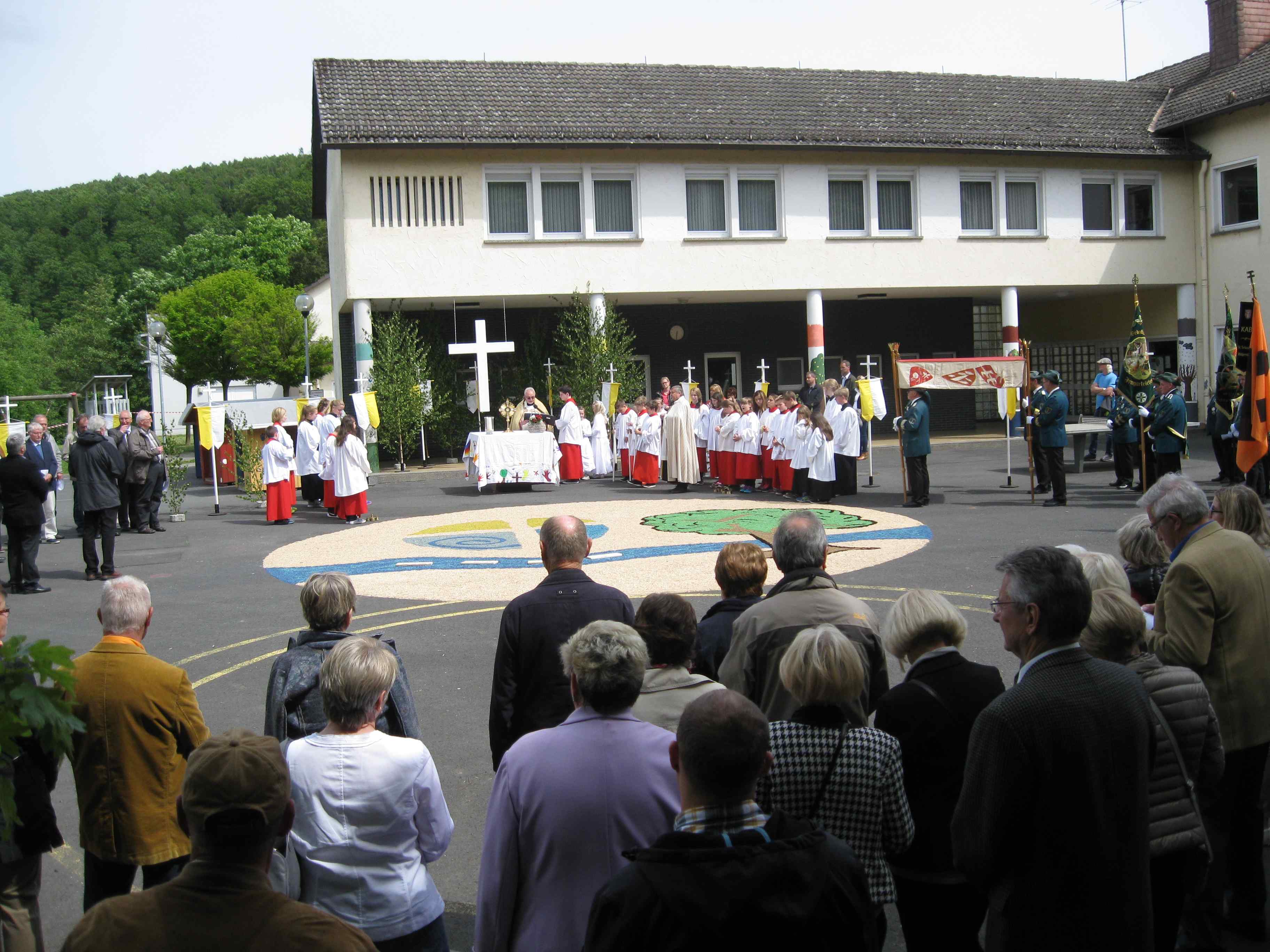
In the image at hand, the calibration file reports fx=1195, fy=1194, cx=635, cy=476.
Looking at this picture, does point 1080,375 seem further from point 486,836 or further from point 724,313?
point 486,836

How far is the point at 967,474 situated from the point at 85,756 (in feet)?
70.7

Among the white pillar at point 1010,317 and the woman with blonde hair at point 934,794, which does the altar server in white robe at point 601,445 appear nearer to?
the white pillar at point 1010,317

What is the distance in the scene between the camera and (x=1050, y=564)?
3.51 meters

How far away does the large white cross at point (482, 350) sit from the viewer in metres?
26.4

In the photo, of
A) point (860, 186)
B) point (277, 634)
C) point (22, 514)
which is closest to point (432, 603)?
point (277, 634)

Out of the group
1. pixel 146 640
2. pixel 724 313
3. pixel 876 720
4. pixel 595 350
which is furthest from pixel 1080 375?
pixel 876 720

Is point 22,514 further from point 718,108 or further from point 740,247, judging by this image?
point 718,108

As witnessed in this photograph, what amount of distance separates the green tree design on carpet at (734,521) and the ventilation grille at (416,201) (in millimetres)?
12974

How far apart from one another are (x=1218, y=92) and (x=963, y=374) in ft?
59.1

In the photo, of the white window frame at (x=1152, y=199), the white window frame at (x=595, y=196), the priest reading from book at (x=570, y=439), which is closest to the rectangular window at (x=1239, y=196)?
the white window frame at (x=1152, y=199)

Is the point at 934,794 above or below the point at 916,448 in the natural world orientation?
below

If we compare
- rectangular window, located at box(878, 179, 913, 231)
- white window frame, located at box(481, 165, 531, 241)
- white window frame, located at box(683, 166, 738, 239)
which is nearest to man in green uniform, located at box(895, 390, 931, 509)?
white window frame, located at box(683, 166, 738, 239)

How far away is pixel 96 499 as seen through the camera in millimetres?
14453

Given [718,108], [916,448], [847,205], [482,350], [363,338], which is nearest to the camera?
[916,448]
